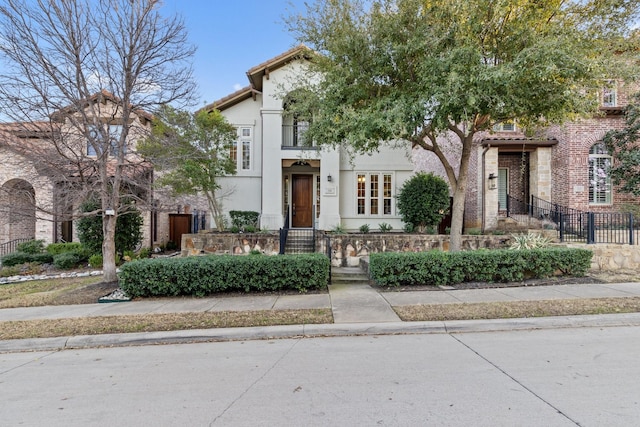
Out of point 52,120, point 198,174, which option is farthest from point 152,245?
point 52,120

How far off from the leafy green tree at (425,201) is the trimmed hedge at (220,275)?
604 cm

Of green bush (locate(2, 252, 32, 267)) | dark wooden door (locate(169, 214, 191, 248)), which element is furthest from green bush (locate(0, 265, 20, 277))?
dark wooden door (locate(169, 214, 191, 248))

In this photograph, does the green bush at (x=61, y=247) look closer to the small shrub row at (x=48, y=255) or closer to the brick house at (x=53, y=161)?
the small shrub row at (x=48, y=255)

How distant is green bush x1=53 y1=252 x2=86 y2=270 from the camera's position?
11766 mm

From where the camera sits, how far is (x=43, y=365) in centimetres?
433

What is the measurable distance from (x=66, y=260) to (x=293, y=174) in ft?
31.3

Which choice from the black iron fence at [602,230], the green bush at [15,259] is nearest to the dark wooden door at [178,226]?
the green bush at [15,259]

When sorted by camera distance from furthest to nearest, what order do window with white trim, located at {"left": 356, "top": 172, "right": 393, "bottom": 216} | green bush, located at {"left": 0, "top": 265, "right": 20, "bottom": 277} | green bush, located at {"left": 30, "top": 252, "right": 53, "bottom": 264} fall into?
1. window with white trim, located at {"left": 356, "top": 172, "right": 393, "bottom": 216}
2. green bush, located at {"left": 30, "top": 252, "right": 53, "bottom": 264}
3. green bush, located at {"left": 0, "top": 265, "right": 20, "bottom": 277}

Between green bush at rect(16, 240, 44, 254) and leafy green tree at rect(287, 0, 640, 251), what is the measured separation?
1312 centimetres

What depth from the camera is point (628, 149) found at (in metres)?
13.0

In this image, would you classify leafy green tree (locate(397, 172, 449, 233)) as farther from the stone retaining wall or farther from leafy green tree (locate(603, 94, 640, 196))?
leafy green tree (locate(603, 94, 640, 196))

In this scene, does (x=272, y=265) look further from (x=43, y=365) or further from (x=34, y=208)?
(x=34, y=208)

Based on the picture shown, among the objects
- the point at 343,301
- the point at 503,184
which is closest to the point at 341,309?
the point at 343,301

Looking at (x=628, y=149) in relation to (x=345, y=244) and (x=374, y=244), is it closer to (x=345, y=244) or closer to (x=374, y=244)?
(x=374, y=244)
